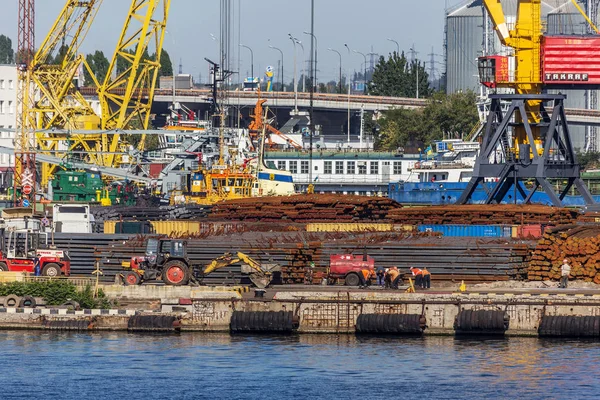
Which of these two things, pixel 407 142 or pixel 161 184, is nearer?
pixel 161 184

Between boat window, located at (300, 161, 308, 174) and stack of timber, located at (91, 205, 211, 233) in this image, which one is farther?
boat window, located at (300, 161, 308, 174)

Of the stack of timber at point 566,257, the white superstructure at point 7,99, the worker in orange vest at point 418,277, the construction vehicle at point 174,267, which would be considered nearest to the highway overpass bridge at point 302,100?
the white superstructure at point 7,99

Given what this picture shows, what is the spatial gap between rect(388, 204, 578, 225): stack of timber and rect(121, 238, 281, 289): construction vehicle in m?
13.6

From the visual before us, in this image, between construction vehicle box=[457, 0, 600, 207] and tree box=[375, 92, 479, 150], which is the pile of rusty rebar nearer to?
construction vehicle box=[457, 0, 600, 207]

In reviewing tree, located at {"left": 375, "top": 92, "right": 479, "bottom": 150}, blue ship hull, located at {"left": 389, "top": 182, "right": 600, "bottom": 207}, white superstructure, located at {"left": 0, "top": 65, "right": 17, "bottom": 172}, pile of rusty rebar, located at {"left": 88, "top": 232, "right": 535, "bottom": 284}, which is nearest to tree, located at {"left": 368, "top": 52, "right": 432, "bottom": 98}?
tree, located at {"left": 375, "top": 92, "right": 479, "bottom": 150}

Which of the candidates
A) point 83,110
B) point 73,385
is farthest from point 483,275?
point 83,110

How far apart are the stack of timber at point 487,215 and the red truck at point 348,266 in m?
11.5

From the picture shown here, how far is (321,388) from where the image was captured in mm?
35219

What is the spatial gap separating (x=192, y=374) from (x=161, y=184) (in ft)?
170

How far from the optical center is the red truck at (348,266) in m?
47.7

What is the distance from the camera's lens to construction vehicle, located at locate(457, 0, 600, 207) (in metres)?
67.6

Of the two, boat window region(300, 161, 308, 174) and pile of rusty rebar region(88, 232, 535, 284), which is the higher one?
boat window region(300, 161, 308, 174)

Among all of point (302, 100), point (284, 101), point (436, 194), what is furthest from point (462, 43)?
point (436, 194)

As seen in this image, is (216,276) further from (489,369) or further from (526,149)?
(526,149)
